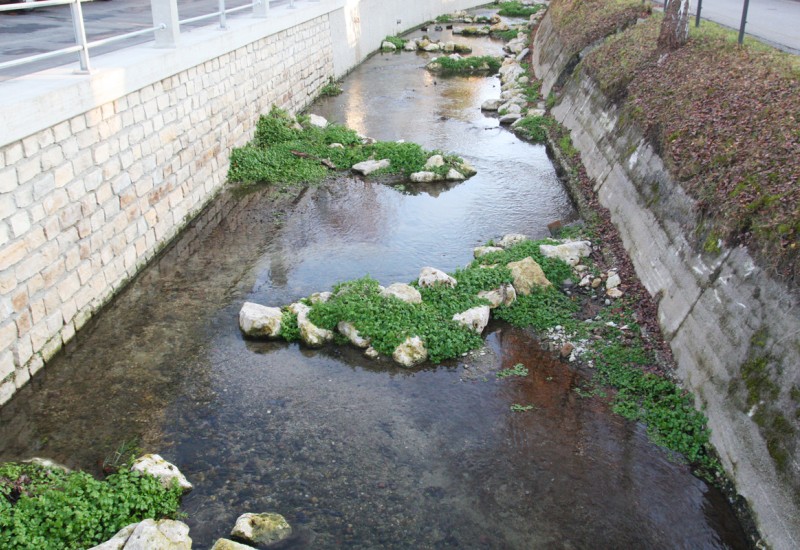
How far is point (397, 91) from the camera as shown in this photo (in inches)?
897

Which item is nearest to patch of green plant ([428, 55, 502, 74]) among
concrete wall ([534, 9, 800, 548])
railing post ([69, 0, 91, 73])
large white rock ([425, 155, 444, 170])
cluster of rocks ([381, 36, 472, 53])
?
cluster of rocks ([381, 36, 472, 53])

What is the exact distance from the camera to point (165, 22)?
36.6 feet

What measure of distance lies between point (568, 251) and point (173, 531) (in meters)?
7.27

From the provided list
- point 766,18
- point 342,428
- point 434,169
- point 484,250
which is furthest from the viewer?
point 766,18

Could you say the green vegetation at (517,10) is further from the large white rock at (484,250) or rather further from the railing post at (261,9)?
the large white rock at (484,250)

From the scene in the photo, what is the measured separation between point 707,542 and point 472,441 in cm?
234

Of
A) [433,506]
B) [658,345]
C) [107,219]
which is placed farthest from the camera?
[107,219]

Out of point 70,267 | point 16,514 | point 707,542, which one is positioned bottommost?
point 707,542

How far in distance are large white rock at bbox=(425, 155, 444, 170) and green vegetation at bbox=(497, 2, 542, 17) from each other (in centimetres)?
2799

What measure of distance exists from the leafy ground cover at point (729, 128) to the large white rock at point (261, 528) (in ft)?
17.1

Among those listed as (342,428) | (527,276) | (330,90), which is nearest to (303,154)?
(330,90)

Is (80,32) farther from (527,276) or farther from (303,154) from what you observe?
(303,154)

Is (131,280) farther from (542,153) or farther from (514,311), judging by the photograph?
(542,153)

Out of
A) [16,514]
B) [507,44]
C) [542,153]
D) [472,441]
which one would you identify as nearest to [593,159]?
[542,153]
